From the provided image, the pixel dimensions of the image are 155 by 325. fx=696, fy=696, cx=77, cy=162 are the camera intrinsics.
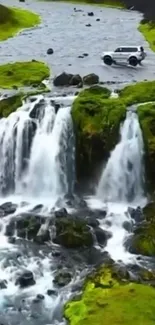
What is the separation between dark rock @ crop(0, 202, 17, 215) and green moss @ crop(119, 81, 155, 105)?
9.35 m

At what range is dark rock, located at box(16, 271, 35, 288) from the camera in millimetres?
28602

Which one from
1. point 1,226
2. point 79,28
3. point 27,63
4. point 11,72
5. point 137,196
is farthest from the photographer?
point 79,28

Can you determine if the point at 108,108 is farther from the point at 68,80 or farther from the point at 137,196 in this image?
the point at 68,80

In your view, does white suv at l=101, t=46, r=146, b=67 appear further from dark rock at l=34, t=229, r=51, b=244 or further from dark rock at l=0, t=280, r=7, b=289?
dark rock at l=0, t=280, r=7, b=289

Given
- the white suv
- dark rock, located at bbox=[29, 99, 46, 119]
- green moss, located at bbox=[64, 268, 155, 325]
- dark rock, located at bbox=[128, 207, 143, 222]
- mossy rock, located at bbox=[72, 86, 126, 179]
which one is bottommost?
green moss, located at bbox=[64, 268, 155, 325]

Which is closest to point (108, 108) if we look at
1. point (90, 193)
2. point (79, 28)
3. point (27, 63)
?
point (90, 193)

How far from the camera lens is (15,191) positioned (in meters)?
38.7

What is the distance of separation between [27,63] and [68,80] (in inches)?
370

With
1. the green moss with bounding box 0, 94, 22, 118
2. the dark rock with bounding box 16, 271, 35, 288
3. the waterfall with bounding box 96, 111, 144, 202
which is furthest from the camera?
the green moss with bounding box 0, 94, 22, 118

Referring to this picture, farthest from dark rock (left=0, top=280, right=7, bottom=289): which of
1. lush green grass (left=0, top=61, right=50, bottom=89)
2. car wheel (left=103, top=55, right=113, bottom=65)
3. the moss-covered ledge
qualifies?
car wheel (left=103, top=55, right=113, bottom=65)

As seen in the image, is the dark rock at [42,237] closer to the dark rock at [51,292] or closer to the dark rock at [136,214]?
the dark rock at [51,292]

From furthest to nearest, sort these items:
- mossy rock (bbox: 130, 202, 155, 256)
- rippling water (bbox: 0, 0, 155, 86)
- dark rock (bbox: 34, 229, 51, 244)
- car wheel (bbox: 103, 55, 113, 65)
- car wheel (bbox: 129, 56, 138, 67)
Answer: car wheel (bbox: 103, 55, 113, 65)
car wheel (bbox: 129, 56, 138, 67)
rippling water (bbox: 0, 0, 155, 86)
dark rock (bbox: 34, 229, 51, 244)
mossy rock (bbox: 130, 202, 155, 256)

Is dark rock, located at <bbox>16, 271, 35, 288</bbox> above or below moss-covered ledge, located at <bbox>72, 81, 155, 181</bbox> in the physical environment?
below

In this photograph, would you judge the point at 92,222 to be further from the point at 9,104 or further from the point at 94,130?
the point at 9,104
